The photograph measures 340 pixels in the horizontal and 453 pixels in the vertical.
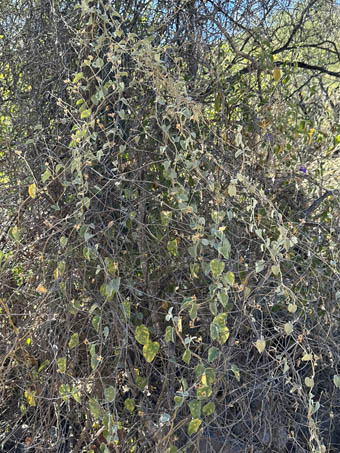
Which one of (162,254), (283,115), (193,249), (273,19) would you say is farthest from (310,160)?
(193,249)

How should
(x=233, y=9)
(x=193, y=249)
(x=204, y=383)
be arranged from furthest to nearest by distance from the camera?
(x=233, y=9)
(x=193, y=249)
(x=204, y=383)

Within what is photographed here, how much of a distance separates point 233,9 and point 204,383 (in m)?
1.41

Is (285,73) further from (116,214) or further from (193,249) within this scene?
(193,249)

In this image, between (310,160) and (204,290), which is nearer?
(204,290)

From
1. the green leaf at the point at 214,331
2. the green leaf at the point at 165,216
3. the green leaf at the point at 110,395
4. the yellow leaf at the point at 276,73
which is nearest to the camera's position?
the green leaf at the point at 214,331

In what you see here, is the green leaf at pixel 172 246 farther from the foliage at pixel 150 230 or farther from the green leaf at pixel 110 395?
the green leaf at pixel 110 395

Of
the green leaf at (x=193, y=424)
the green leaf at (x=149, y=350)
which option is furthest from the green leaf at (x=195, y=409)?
the green leaf at (x=149, y=350)

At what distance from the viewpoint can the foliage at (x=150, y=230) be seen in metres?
1.82

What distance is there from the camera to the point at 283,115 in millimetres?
2363

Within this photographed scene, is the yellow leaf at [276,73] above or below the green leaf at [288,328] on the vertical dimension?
above

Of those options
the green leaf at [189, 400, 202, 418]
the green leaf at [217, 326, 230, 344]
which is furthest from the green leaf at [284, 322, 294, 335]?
the green leaf at [189, 400, 202, 418]

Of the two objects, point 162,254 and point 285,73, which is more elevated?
point 285,73

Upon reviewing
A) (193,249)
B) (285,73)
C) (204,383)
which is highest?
(285,73)

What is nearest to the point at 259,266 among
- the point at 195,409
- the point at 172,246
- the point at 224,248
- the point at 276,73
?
the point at 224,248
